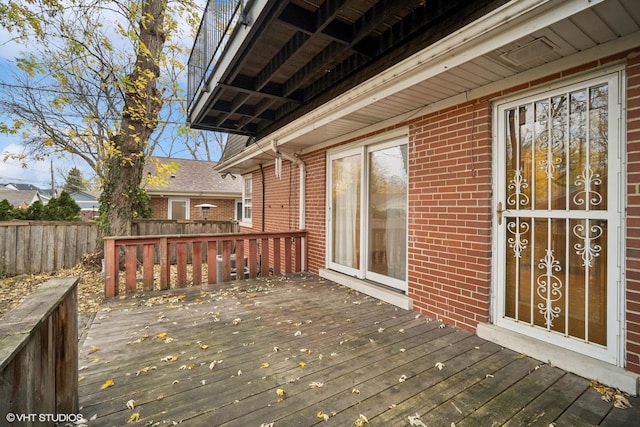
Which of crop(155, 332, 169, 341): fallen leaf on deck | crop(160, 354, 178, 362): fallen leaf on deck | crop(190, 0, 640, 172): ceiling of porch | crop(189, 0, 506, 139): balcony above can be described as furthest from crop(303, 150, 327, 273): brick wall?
crop(160, 354, 178, 362): fallen leaf on deck

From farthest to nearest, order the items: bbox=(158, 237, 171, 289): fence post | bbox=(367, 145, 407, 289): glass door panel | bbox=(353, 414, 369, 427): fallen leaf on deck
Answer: bbox=(158, 237, 171, 289): fence post
bbox=(367, 145, 407, 289): glass door panel
bbox=(353, 414, 369, 427): fallen leaf on deck

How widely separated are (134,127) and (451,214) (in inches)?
289

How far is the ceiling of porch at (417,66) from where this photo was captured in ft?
6.05

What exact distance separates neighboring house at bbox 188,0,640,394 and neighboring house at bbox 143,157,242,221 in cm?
1058

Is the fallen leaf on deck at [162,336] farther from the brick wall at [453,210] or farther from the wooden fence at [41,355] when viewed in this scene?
the brick wall at [453,210]

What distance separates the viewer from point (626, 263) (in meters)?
2.02

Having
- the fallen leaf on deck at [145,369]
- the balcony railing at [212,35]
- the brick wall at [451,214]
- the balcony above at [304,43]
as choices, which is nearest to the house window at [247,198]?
the balcony above at [304,43]

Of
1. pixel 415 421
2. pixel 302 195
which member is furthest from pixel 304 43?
pixel 415 421

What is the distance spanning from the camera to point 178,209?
47.7 ft

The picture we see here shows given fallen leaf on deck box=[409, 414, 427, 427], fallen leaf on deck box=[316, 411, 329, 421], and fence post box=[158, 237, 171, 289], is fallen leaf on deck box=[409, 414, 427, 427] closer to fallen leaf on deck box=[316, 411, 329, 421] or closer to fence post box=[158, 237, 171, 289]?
fallen leaf on deck box=[316, 411, 329, 421]

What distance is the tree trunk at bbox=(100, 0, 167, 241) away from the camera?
680 cm

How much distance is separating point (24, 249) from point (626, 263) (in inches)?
410

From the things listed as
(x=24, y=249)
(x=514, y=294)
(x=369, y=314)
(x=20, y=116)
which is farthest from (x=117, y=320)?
(x=20, y=116)

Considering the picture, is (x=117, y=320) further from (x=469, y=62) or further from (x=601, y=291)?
(x=601, y=291)
